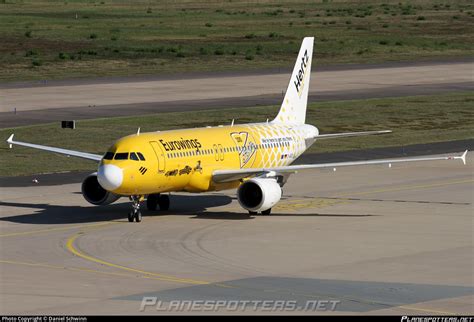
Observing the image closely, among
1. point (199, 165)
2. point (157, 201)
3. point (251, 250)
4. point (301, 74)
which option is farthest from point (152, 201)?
point (301, 74)

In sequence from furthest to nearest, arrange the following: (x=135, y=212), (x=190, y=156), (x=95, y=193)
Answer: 1. (x=95, y=193)
2. (x=190, y=156)
3. (x=135, y=212)

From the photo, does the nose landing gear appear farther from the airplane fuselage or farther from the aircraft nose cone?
the aircraft nose cone

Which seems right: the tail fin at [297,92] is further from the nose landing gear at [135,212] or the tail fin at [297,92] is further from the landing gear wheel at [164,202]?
the nose landing gear at [135,212]

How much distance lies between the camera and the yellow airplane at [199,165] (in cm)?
5097

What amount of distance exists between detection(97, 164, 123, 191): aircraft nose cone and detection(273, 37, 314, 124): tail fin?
526 inches

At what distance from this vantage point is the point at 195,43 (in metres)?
152

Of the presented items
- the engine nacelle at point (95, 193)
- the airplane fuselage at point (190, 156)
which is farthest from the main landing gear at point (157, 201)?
the airplane fuselage at point (190, 156)

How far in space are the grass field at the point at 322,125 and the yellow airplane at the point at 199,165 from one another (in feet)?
46.3

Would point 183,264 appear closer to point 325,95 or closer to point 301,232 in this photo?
point 301,232

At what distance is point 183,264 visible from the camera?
4316 cm

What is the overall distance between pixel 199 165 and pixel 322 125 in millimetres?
36068

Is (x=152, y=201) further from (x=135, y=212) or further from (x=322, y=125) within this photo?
(x=322, y=125)

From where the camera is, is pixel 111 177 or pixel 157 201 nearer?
pixel 111 177

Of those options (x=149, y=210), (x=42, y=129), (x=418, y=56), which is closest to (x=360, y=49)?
(x=418, y=56)
